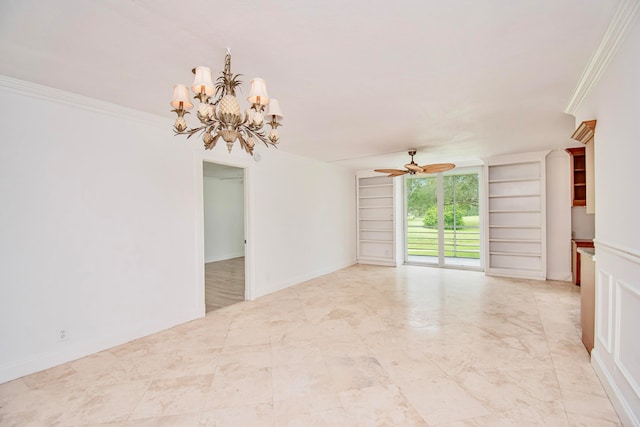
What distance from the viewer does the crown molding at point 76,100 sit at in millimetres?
2453

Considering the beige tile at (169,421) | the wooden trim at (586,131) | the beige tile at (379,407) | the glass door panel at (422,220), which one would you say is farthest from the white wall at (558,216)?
the beige tile at (169,421)

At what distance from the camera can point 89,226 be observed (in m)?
2.89

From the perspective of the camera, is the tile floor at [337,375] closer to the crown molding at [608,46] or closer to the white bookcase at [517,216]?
the white bookcase at [517,216]

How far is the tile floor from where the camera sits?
6.45 feet

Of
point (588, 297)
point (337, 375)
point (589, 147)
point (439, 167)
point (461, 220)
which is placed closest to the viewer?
point (337, 375)

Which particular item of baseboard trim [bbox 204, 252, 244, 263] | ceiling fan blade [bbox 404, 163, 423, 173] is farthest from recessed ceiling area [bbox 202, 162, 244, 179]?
ceiling fan blade [bbox 404, 163, 423, 173]

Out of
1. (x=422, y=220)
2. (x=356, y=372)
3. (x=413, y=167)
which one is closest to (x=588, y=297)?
(x=356, y=372)

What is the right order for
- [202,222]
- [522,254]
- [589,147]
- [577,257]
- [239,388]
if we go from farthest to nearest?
[522,254], [577,257], [202,222], [589,147], [239,388]

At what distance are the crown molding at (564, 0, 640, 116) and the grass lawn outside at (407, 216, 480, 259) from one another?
4.61m

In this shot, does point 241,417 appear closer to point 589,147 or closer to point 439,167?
point 589,147

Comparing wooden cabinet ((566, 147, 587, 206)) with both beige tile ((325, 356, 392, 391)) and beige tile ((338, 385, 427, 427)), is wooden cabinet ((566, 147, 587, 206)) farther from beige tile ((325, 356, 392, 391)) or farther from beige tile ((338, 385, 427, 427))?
beige tile ((338, 385, 427, 427))

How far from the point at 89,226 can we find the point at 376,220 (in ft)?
20.0

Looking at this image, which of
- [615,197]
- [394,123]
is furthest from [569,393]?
[394,123]

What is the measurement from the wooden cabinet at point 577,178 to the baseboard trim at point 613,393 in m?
3.81
